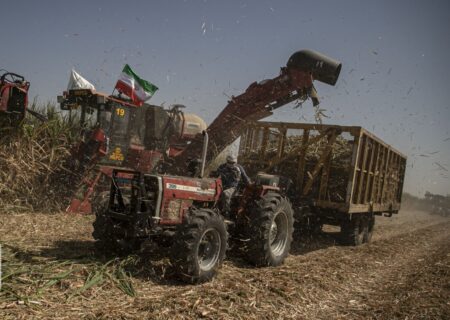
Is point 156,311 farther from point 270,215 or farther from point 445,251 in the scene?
point 445,251

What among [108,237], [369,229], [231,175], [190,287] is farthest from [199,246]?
[369,229]

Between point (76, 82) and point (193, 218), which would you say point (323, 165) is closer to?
point (193, 218)

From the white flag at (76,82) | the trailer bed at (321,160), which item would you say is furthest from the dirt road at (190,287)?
the white flag at (76,82)

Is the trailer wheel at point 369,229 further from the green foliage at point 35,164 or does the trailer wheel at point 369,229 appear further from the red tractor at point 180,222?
the green foliage at point 35,164

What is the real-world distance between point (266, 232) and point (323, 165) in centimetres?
311

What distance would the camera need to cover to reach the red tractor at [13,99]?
8281 millimetres

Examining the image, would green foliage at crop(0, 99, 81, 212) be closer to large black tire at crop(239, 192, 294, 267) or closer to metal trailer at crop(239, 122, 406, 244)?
metal trailer at crop(239, 122, 406, 244)

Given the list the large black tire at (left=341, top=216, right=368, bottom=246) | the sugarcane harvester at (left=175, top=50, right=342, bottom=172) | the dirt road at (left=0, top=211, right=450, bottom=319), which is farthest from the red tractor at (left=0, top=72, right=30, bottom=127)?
the large black tire at (left=341, top=216, right=368, bottom=246)

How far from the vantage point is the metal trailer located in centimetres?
872

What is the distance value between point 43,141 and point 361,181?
23.3ft

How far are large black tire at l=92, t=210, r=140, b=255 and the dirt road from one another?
160 millimetres

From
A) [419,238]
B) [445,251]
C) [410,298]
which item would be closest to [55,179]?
[410,298]

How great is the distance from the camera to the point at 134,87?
10.5m

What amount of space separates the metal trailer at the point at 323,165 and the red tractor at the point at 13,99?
4906 mm
